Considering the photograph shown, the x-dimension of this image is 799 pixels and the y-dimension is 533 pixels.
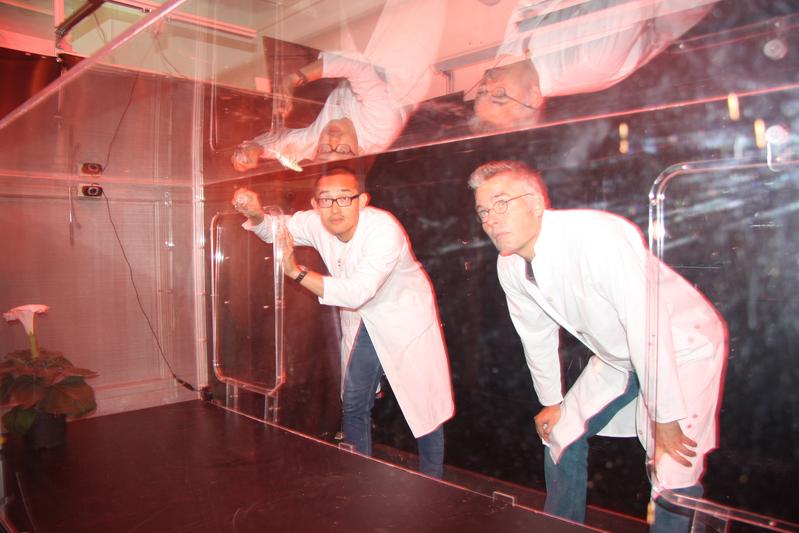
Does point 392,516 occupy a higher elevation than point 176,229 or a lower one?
lower

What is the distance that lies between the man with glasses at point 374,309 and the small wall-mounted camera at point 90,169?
1084 millimetres

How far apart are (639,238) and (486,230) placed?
1.38ft

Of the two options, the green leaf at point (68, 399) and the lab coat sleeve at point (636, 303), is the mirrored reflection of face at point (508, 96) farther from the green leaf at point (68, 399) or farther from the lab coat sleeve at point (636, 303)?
the green leaf at point (68, 399)

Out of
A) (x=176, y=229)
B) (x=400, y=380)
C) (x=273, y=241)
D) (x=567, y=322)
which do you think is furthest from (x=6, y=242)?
(x=567, y=322)

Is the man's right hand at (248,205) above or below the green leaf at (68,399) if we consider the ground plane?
above

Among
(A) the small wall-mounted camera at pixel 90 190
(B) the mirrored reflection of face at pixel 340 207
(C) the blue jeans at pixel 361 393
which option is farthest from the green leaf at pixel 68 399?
(B) the mirrored reflection of face at pixel 340 207

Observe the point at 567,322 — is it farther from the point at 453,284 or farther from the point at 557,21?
the point at 557,21

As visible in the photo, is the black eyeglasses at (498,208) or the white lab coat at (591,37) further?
the black eyeglasses at (498,208)

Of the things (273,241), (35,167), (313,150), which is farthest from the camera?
(35,167)

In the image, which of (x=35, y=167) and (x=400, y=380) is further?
(x=35, y=167)

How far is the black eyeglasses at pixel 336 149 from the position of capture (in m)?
1.91

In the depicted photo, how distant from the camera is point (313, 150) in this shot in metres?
2.01

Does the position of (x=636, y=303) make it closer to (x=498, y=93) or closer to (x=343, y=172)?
(x=498, y=93)

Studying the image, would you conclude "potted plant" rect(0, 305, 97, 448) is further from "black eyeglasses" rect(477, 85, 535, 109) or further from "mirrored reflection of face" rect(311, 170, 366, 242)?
"black eyeglasses" rect(477, 85, 535, 109)
